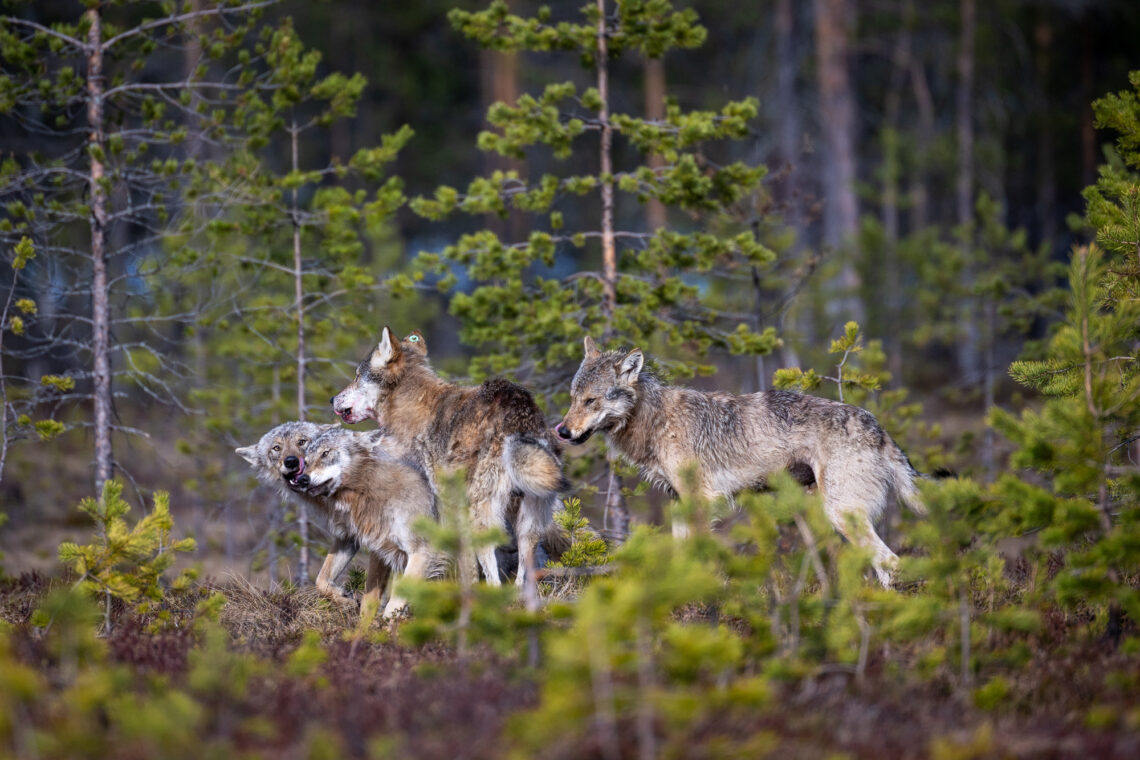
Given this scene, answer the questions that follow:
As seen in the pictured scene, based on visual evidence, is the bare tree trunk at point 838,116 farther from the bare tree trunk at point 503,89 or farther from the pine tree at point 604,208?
the pine tree at point 604,208

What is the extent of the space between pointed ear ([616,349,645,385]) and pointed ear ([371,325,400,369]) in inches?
99.2

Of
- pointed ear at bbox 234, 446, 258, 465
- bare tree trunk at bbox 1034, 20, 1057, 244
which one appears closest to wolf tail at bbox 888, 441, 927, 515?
pointed ear at bbox 234, 446, 258, 465

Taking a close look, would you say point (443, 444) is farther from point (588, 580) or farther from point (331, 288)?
point (331, 288)

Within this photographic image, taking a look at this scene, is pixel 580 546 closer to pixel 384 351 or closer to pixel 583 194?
pixel 384 351

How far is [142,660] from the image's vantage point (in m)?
6.70

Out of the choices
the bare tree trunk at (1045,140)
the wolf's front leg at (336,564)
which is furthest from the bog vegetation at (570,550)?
the bare tree trunk at (1045,140)

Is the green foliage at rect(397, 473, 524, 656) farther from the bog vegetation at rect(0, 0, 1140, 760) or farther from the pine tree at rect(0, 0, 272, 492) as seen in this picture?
the pine tree at rect(0, 0, 272, 492)

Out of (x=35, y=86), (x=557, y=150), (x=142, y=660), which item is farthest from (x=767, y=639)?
(x=35, y=86)

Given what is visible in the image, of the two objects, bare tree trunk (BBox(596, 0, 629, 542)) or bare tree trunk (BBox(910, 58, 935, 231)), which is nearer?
bare tree trunk (BBox(596, 0, 629, 542))

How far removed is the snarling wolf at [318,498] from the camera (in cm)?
918

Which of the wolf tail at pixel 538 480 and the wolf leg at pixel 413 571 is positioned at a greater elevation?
the wolf tail at pixel 538 480

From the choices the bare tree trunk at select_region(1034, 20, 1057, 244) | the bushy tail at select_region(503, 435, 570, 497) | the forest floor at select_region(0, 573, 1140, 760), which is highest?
the bare tree trunk at select_region(1034, 20, 1057, 244)

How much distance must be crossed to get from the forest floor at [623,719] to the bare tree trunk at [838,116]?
16895mm

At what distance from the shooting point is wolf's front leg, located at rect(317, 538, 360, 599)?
9406 mm
